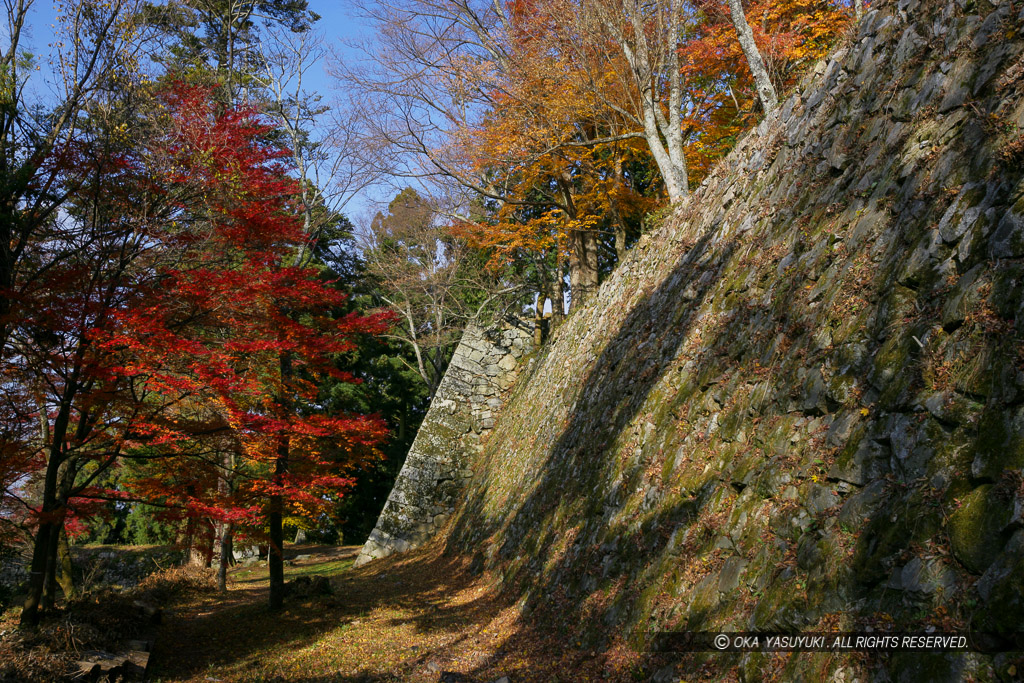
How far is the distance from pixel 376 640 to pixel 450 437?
12.1 m

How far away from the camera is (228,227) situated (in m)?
8.88

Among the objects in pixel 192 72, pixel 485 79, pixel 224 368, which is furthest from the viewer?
pixel 192 72

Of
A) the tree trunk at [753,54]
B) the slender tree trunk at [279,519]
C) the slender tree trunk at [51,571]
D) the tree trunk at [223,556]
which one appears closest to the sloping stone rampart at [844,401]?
the tree trunk at [753,54]

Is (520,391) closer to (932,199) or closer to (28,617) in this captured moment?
(28,617)

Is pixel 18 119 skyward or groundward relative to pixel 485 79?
groundward

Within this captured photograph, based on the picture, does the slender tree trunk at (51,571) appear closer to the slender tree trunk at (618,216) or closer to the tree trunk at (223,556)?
the tree trunk at (223,556)

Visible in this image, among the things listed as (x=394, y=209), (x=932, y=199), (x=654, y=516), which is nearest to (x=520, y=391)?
(x=394, y=209)

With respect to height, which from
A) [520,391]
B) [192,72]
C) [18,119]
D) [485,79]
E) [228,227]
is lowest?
[520,391]

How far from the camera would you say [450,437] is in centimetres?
2089

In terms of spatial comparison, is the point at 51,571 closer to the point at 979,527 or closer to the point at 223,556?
the point at 223,556

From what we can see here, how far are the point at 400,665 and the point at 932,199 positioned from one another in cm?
746

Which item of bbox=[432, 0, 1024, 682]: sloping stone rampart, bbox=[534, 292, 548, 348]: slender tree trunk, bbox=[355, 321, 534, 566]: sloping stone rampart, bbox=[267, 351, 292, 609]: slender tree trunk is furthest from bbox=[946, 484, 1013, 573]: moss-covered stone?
bbox=[534, 292, 548, 348]: slender tree trunk

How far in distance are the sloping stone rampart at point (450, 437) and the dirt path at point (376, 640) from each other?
210 inches

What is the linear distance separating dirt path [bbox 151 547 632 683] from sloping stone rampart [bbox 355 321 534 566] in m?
5.33
